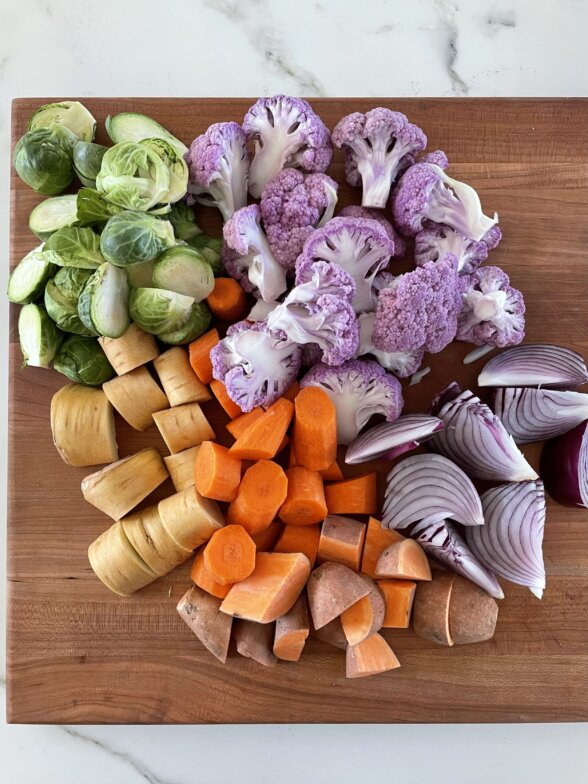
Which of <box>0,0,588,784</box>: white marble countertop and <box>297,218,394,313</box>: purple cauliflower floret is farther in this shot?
<box>0,0,588,784</box>: white marble countertop

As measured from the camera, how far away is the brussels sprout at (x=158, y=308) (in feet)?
7.01

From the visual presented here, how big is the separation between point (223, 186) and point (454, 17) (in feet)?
4.01

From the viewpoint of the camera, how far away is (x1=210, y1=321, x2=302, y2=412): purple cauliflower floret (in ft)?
7.16

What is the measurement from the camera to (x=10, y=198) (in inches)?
96.9

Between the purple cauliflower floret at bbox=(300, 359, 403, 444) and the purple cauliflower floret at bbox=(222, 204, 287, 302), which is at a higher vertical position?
the purple cauliflower floret at bbox=(222, 204, 287, 302)

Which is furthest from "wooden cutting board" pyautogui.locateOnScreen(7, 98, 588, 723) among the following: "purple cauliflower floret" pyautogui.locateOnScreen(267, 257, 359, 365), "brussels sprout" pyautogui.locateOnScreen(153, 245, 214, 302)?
"purple cauliflower floret" pyautogui.locateOnScreen(267, 257, 359, 365)

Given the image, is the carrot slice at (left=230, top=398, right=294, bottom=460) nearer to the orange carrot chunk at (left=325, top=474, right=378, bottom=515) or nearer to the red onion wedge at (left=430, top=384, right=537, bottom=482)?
Answer: the orange carrot chunk at (left=325, top=474, right=378, bottom=515)

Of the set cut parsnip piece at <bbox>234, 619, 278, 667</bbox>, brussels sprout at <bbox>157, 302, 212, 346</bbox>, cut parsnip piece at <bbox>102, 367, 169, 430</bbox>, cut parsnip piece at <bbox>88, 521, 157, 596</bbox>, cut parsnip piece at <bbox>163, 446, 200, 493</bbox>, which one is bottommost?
cut parsnip piece at <bbox>234, 619, 278, 667</bbox>

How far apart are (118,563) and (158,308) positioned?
82 centimetres

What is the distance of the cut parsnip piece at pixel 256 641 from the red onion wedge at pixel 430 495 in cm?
52

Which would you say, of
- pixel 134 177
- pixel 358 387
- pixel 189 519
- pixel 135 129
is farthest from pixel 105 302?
pixel 358 387

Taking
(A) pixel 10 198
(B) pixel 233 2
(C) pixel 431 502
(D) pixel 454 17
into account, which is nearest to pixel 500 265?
(C) pixel 431 502

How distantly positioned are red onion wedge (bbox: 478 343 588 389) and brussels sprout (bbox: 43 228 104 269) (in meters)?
1.31

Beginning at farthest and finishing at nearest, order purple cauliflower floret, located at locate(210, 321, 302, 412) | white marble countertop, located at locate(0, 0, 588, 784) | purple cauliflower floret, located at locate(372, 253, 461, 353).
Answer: white marble countertop, located at locate(0, 0, 588, 784)
purple cauliflower floret, located at locate(210, 321, 302, 412)
purple cauliflower floret, located at locate(372, 253, 461, 353)
